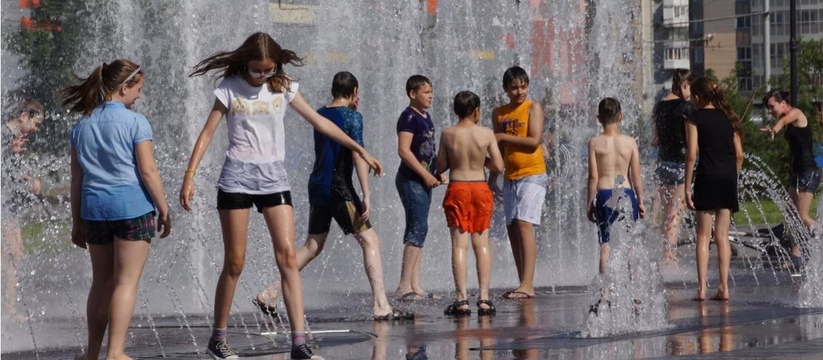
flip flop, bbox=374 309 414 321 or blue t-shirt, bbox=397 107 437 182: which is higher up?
blue t-shirt, bbox=397 107 437 182

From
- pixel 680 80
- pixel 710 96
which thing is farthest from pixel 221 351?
pixel 680 80

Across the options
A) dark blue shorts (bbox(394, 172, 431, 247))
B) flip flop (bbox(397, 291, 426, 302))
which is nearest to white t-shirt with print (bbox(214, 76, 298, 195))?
dark blue shorts (bbox(394, 172, 431, 247))

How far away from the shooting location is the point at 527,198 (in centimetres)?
1171

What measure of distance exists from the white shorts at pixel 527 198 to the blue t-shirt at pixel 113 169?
196 inches

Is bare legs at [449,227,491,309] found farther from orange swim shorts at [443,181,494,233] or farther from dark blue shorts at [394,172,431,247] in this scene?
dark blue shorts at [394,172,431,247]

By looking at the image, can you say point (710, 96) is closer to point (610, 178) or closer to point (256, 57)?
point (610, 178)

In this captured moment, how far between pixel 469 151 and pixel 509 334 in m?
2.10

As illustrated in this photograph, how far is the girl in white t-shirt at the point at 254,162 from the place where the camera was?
762 cm

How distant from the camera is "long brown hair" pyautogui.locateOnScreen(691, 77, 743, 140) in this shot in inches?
454

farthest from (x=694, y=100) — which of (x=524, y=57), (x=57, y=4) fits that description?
(x=57, y=4)

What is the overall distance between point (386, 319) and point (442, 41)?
25.2 ft

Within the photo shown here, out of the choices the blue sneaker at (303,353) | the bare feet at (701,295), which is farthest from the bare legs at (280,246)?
the bare feet at (701,295)

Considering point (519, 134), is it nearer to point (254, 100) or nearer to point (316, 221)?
point (316, 221)

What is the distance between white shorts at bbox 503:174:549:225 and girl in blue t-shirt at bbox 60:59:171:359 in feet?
16.0
